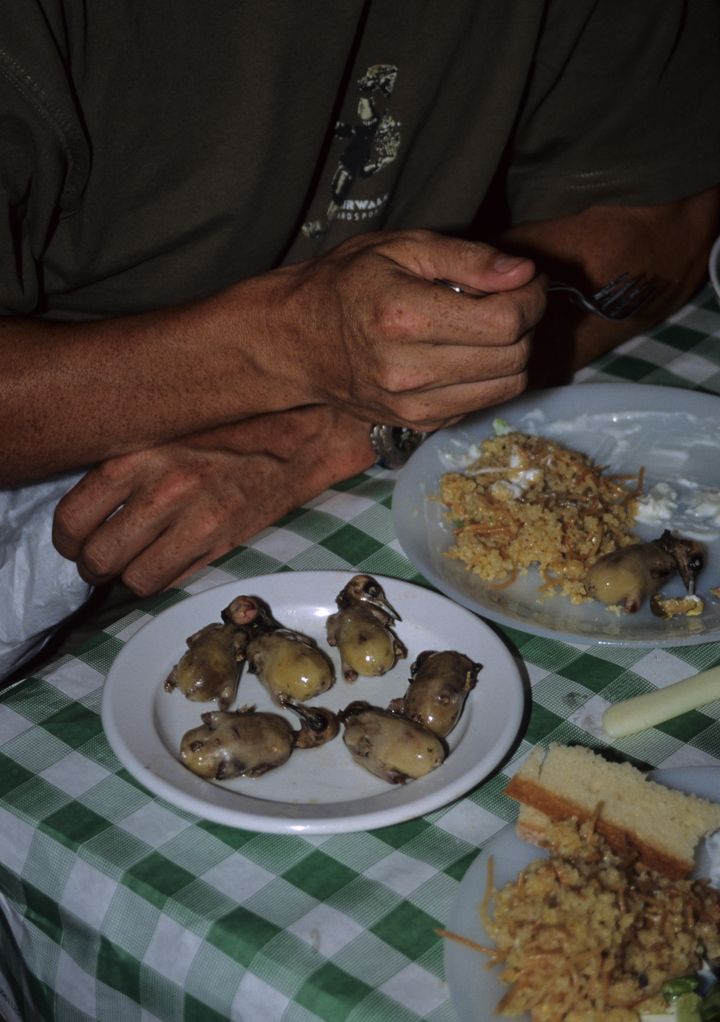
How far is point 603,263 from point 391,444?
55 cm

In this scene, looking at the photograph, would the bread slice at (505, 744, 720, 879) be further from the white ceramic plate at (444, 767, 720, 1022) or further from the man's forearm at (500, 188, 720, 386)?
the man's forearm at (500, 188, 720, 386)

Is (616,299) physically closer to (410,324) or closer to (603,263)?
(603,263)

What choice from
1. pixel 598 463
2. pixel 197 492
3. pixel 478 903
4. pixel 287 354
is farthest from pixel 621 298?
pixel 478 903

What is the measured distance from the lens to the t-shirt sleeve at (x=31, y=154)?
126 centimetres

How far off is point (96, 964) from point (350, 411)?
70 cm

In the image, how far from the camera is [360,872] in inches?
36.8

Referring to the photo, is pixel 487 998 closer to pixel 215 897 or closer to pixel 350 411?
pixel 215 897

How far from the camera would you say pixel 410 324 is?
1200mm

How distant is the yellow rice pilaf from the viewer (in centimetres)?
127

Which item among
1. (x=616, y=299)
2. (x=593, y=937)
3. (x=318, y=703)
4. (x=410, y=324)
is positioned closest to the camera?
(x=593, y=937)

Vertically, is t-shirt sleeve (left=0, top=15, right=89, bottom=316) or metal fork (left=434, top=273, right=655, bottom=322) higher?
t-shirt sleeve (left=0, top=15, right=89, bottom=316)

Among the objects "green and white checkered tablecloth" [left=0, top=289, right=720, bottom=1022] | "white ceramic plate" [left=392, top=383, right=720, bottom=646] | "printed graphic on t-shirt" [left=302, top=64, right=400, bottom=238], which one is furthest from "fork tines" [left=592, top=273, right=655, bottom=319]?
"green and white checkered tablecloth" [left=0, top=289, right=720, bottom=1022]

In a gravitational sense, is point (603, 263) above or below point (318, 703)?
above

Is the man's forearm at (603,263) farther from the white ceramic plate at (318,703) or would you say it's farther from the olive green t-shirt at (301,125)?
the white ceramic plate at (318,703)
